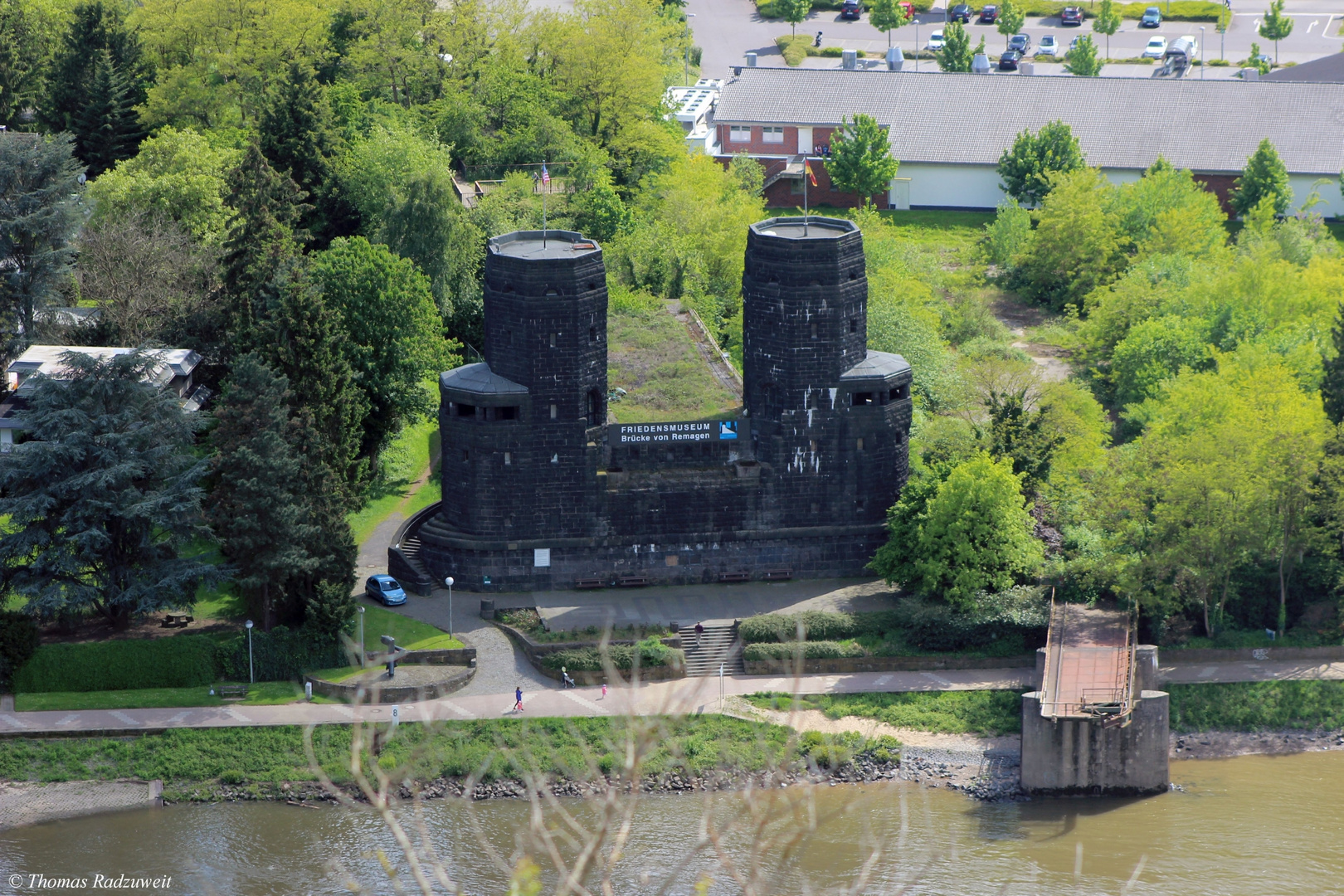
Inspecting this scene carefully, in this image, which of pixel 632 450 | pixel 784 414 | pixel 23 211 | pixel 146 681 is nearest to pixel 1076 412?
pixel 784 414

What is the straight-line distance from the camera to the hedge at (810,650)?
79.8m

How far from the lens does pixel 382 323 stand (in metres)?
94.7

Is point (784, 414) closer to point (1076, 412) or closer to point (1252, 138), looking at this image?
point (1076, 412)

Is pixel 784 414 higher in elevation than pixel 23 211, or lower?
lower

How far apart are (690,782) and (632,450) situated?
54.3ft

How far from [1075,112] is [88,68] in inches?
2706

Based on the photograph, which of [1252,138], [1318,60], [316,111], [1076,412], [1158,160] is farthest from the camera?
[1318,60]

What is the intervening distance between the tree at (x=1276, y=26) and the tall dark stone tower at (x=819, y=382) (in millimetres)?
100177

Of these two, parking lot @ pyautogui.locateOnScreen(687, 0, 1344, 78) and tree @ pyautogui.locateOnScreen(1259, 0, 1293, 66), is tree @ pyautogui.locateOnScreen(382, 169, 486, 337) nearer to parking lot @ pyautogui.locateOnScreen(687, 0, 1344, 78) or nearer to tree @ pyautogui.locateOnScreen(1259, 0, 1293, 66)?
parking lot @ pyautogui.locateOnScreen(687, 0, 1344, 78)

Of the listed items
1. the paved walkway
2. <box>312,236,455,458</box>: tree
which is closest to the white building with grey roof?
<box>312,236,455,458</box>: tree

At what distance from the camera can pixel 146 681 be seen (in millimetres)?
78750

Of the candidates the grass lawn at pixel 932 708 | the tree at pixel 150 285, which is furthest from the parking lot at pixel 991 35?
the grass lawn at pixel 932 708

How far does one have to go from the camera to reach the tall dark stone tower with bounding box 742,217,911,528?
270ft

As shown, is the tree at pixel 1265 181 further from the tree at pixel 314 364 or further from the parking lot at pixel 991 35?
the tree at pixel 314 364
